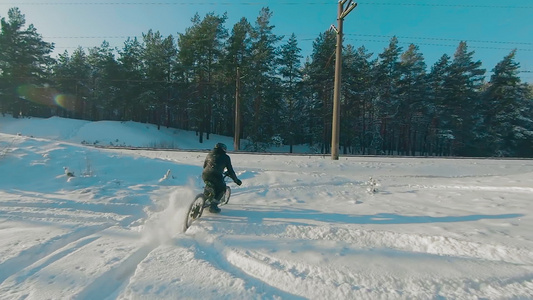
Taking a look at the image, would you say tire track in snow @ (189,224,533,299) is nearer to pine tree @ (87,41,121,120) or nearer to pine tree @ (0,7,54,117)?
pine tree @ (87,41,121,120)

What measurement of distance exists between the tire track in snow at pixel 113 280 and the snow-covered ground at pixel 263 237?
0.5 inches

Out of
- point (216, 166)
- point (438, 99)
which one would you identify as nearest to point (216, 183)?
point (216, 166)

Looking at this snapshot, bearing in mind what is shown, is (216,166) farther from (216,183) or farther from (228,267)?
(228,267)

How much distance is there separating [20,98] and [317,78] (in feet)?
143

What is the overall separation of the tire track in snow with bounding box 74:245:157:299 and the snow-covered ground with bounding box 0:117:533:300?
0.05 ft

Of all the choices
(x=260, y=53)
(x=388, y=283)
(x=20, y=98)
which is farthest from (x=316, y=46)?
(x=20, y=98)

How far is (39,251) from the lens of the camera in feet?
11.1

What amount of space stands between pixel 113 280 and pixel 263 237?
1.99 m

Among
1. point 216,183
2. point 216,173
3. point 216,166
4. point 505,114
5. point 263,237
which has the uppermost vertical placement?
point 505,114

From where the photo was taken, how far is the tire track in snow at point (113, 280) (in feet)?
8.40

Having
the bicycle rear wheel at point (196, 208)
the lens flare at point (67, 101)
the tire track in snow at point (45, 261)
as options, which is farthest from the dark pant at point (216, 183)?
the lens flare at point (67, 101)

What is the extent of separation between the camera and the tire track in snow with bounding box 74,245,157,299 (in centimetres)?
256

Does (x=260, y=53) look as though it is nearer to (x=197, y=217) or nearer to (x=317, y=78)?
(x=317, y=78)

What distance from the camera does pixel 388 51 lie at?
37.5 m
